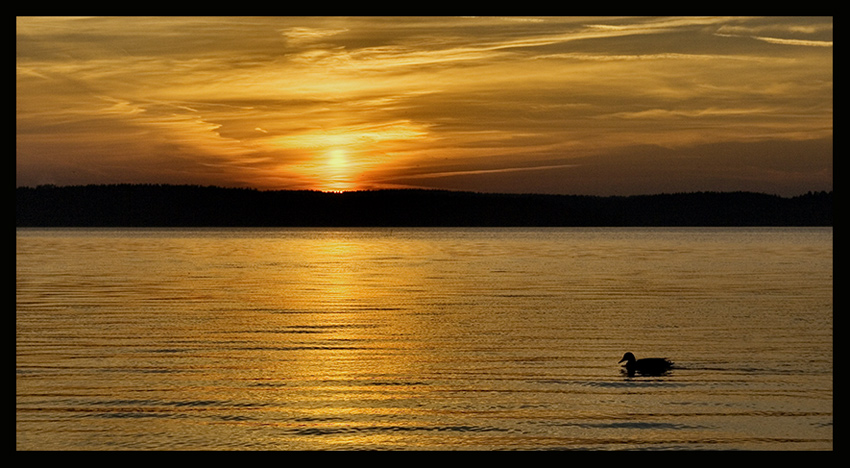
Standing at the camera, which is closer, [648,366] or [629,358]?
[648,366]

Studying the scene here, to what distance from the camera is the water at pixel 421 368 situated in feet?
55.8

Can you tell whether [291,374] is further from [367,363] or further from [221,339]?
[221,339]

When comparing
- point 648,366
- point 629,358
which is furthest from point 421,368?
point 648,366

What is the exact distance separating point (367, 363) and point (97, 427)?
7.96m

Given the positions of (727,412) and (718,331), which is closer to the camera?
(727,412)

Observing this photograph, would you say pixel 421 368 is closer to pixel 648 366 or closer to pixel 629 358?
pixel 629 358

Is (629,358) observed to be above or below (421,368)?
above

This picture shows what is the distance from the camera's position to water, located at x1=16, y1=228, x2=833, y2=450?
17000 millimetres

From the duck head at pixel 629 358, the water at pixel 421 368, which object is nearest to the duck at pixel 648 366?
the duck head at pixel 629 358

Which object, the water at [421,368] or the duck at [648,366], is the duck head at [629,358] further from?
the water at [421,368]

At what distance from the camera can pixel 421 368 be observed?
76.4 feet
